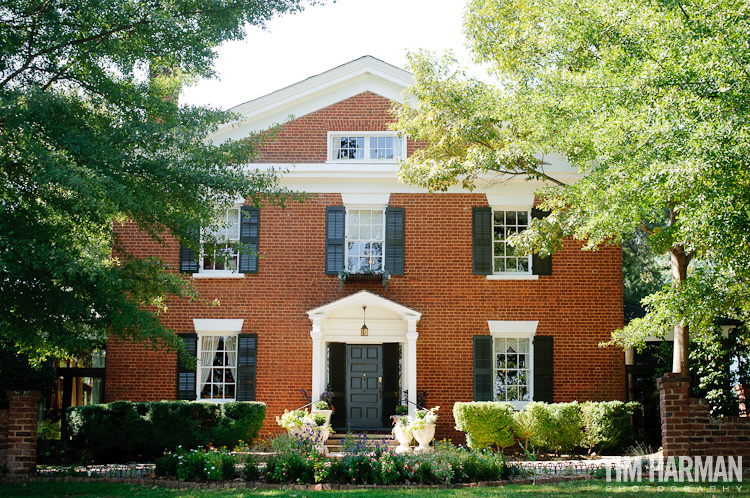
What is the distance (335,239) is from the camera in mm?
16391

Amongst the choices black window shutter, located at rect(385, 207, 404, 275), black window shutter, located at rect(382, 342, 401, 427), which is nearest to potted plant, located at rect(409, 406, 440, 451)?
black window shutter, located at rect(382, 342, 401, 427)

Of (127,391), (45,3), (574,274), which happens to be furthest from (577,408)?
(45,3)

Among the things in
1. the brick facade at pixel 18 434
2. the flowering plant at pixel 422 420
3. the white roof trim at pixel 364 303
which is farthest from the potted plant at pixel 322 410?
the brick facade at pixel 18 434

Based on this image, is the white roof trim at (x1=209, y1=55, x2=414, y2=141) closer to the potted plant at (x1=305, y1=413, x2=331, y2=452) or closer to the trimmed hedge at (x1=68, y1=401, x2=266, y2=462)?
the trimmed hedge at (x1=68, y1=401, x2=266, y2=462)

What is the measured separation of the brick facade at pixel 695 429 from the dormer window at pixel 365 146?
8.48m

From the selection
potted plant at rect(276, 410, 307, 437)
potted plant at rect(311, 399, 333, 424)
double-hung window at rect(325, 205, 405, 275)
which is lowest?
potted plant at rect(276, 410, 307, 437)

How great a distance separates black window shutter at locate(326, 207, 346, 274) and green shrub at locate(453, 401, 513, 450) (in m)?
4.32

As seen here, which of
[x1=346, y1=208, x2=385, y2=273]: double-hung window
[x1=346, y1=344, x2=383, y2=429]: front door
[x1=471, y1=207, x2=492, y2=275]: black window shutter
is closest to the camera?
[x1=471, y1=207, x2=492, y2=275]: black window shutter

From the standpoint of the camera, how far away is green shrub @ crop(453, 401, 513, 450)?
14523 millimetres

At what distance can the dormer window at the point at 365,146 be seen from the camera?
1697 cm

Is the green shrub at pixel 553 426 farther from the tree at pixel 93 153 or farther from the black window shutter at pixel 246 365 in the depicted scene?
the tree at pixel 93 153

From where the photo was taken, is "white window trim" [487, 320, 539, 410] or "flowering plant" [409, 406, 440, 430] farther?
"white window trim" [487, 320, 539, 410]

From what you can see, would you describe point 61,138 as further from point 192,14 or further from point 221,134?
point 221,134

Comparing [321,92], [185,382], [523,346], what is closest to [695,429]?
[523,346]
